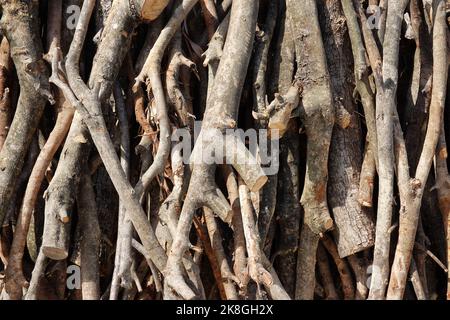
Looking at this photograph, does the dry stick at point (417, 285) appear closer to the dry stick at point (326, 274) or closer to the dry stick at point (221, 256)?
the dry stick at point (326, 274)

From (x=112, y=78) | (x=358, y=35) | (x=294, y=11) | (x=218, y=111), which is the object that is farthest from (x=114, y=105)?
(x=358, y=35)

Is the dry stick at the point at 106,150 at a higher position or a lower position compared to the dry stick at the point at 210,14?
lower

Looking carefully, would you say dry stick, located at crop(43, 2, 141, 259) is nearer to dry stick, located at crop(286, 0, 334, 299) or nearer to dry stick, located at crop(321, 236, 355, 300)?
dry stick, located at crop(286, 0, 334, 299)

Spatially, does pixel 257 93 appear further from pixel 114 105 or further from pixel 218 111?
pixel 114 105

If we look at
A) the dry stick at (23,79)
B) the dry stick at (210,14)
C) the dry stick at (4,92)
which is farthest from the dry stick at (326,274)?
the dry stick at (4,92)

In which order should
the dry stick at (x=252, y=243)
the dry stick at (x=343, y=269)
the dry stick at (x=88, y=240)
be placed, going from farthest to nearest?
the dry stick at (x=343, y=269)
the dry stick at (x=88, y=240)
the dry stick at (x=252, y=243)

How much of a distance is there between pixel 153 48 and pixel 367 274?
4.72 feet

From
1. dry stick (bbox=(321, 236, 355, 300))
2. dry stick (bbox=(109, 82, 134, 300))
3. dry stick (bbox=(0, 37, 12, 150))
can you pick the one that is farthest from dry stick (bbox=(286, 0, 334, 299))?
dry stick (bbox=(0, 37, 12, 150))

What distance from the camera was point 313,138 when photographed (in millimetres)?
3539

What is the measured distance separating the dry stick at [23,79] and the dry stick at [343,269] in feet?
4.78

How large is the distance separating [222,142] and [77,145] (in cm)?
67

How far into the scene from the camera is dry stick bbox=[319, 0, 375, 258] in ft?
11.6

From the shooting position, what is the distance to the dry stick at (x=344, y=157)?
11.6ft

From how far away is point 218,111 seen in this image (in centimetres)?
337
